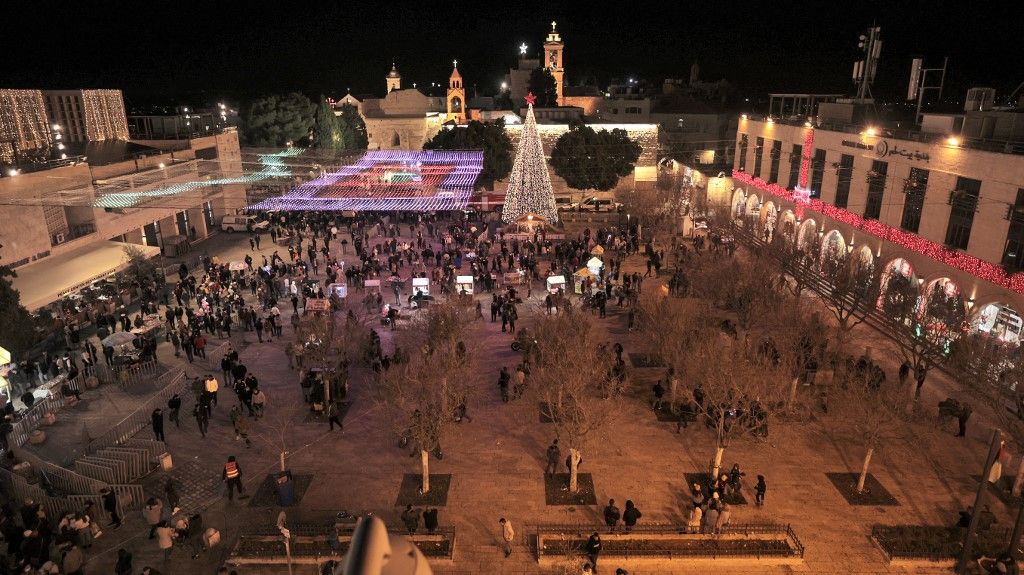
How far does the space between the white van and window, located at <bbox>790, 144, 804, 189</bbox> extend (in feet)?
100

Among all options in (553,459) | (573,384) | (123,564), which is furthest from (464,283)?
(123,564)

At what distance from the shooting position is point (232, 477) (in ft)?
41.8

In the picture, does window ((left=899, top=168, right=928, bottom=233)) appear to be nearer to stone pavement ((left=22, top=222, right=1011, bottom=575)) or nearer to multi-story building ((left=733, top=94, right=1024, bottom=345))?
multi-story building ((left=733, top=94, right=1024, bottom=345))

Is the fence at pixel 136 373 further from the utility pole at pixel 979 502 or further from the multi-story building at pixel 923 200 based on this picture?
the multi-story building at pixel 923 200

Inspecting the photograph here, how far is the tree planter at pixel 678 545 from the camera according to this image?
11078 millimetres

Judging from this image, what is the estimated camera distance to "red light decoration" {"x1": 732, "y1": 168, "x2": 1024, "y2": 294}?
60.6 feet

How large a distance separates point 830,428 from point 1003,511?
12.2ft

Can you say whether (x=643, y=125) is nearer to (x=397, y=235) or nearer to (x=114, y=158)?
(x=397, y=235)

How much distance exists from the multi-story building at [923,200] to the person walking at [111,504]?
19.6 m

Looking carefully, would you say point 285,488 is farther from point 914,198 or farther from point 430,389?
point 914,198

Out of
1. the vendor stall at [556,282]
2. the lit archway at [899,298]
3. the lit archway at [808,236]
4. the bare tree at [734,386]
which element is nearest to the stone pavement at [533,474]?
the bare tree at [734,386]

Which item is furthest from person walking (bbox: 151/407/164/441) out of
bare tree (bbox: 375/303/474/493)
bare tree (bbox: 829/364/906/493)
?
bare tree (bbox: 829/364/906/493)

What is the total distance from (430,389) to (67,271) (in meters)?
18.8

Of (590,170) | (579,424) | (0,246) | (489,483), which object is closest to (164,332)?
(0,246)
